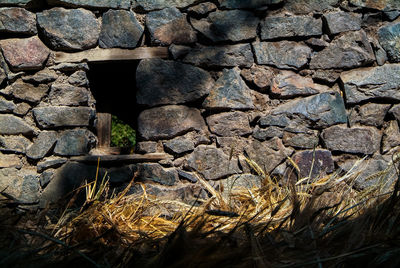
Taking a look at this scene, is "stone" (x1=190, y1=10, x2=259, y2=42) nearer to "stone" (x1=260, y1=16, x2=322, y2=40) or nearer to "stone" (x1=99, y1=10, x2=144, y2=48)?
"stone" (x1=260, y1=16, x2=322, y2=40)

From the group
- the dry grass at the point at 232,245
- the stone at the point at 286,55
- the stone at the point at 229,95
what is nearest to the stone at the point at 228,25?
the stone at the point at 286,55

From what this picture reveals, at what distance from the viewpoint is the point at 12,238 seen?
1.16 metres

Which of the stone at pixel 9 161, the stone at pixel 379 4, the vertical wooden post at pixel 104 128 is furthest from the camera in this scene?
the vertical wooden post at pixel 104 128

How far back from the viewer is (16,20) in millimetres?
2090

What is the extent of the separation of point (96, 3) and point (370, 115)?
1.73 meters

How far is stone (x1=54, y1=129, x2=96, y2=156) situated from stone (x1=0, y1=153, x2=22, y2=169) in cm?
22

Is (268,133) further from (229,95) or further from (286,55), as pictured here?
(286,55)

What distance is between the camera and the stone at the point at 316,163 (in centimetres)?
208

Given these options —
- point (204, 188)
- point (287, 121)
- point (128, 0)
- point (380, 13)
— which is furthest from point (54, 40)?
point (380, 13)

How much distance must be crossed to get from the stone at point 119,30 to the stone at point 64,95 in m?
0.31

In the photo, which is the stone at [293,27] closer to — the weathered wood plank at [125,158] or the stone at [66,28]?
the weathered wood plank at [125,158]

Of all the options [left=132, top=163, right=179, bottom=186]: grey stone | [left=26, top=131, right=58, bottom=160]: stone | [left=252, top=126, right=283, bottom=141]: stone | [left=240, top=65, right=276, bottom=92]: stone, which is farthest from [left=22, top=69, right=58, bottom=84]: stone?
[left=252, top=126, right=283, bottom=141]: stone

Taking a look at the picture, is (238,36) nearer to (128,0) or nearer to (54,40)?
(128,0)

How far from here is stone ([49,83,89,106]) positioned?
210 centimetres
